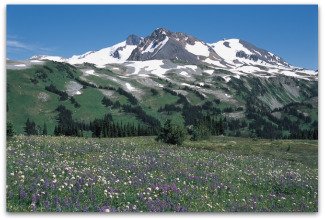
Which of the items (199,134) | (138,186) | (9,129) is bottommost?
(138,186)

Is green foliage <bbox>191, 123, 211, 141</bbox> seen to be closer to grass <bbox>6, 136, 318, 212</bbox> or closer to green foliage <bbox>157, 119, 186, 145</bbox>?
green foliage <bbox>157, 119, 186, 145</bbox>

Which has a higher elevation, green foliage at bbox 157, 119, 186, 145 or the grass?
green foliage at bbox 157, 119, 186, 145

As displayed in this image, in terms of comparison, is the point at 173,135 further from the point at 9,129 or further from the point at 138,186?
the point at 138,186

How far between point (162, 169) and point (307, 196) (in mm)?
5592

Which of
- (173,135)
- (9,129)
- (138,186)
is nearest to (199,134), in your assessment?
(173,135)

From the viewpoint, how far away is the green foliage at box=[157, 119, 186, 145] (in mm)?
34138

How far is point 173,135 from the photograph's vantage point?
113 feet

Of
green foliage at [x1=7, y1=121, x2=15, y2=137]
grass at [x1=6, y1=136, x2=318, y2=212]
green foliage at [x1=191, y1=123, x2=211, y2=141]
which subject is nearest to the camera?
grass at [x1=6, y1=136, x2=318, y2=212]

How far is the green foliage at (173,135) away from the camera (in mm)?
34138

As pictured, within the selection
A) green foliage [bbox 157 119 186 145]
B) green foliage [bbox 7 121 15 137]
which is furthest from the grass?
green foliage [bbox 157 119 186 145]

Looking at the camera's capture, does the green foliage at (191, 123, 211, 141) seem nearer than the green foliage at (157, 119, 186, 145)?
No

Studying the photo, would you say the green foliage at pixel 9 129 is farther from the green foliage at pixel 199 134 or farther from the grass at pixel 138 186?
the green foliage at pixel 199 134

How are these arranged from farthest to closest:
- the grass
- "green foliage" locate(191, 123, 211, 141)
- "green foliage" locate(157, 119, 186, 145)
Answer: "green foliage" locate(191, 123, 211, 141)
"green foliage" locate(157, 119, 186, 145)
the grass

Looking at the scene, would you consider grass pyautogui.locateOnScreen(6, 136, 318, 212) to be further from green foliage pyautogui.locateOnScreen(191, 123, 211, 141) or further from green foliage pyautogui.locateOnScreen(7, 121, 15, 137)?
green foliage pyautogui.locateOnScreen(191, 123, 211, 141)
